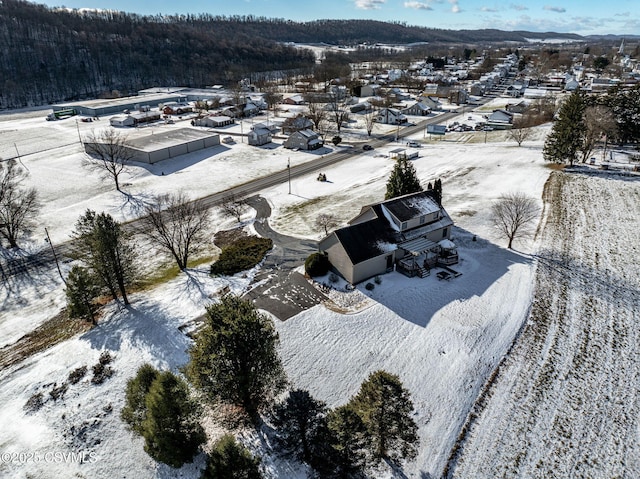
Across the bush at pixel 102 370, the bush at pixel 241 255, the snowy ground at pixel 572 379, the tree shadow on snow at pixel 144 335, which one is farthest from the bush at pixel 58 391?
the snowy ground at pixel 572 379

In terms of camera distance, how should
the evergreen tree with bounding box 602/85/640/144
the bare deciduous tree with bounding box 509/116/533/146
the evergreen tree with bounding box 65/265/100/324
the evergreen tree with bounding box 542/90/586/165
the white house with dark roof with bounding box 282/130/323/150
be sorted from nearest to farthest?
the evergreen tree with bounding box 65/265/100/324 → the evergreen tree with bounding box 542/90/586/165 → the evergreen tree with bounding box 602/85/640/144 → the bare deciduous tree with bounding box 509/116/533/146 → the white house with dark roof with bounding box 282/130/323/150

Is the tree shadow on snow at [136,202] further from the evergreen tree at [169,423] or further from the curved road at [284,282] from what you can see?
the evergreen tree at [169,423]

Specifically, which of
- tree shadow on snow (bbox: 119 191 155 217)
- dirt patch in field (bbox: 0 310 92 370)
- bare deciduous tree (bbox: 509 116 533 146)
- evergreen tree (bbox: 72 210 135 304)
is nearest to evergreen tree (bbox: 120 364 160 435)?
dirt patch in field (bbox: 0 310 92 370)

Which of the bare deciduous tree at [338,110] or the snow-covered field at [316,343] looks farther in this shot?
the bare deciduous tree at [338,110]

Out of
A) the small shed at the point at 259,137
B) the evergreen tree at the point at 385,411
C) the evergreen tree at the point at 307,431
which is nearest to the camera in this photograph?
the evergreen tree at the point at 385,411

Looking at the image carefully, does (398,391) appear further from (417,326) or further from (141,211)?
(141,211)

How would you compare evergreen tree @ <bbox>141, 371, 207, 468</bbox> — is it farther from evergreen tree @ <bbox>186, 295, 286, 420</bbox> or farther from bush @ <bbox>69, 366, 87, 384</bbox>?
bush @ <bbox>69, 366, 87, 384</bbox>

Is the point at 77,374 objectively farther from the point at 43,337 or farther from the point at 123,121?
the point at 123,121
